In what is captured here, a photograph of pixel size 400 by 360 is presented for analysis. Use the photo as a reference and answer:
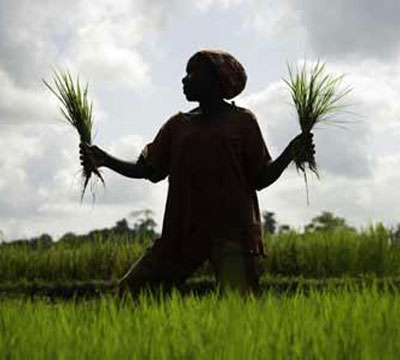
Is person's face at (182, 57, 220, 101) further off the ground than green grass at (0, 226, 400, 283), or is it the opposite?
person's face at (182, 57, 220, 101)

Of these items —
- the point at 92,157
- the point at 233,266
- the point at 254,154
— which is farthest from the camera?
the point at 92,157

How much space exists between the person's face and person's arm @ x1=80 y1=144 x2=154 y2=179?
0.52 metres

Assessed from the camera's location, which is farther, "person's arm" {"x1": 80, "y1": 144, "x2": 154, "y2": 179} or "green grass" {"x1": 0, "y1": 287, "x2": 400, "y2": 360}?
"person's arm" {"x1": 80, "y1": 144, "x2": 154, "y2": 179}

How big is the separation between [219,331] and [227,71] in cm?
192

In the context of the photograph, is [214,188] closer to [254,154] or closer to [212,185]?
[212,185]

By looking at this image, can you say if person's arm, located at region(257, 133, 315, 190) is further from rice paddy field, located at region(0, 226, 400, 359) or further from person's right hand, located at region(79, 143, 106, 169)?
person's right hand, located at region(79, 143, 106, 169)

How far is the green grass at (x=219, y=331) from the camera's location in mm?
3760

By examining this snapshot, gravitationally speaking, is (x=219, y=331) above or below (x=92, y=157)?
below

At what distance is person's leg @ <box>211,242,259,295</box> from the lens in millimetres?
5320

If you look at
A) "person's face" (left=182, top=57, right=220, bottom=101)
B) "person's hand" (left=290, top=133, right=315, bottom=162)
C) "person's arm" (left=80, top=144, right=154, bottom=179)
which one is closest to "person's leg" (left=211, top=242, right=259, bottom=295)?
"person's hand" (left=290, top=133, right=315, bottom=162)

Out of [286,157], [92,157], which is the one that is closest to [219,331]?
[286,157]

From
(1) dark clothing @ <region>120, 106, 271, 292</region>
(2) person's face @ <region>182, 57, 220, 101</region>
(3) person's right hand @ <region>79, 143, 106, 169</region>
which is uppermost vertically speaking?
(2) person's face @ <region>182, 57, 220, 101</region>

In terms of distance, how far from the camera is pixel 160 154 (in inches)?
222

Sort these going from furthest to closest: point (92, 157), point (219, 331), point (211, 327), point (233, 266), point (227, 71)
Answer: point (92, 157), point (227, 71), point (233, 266), point (211, 327), point (219, 331)
